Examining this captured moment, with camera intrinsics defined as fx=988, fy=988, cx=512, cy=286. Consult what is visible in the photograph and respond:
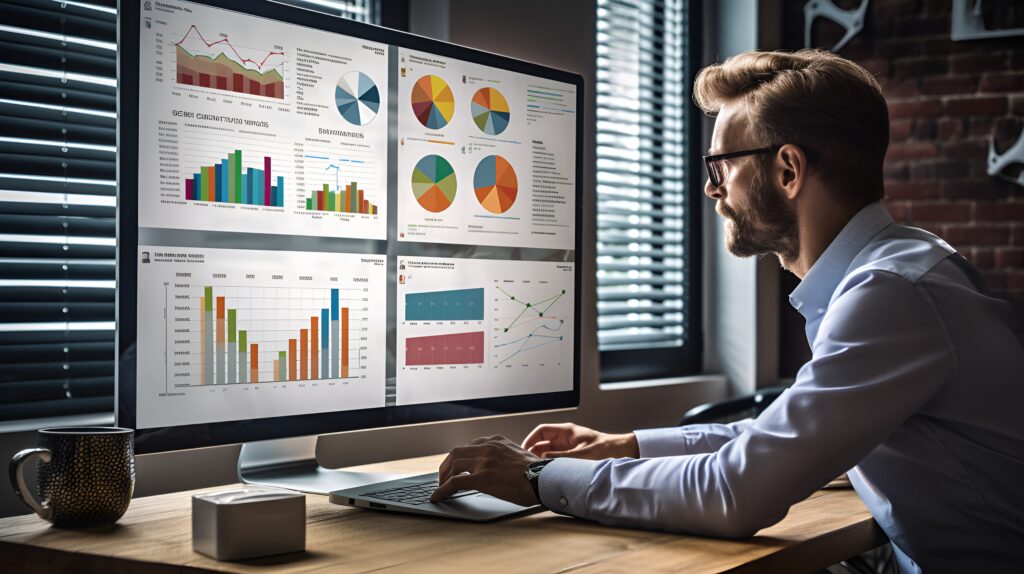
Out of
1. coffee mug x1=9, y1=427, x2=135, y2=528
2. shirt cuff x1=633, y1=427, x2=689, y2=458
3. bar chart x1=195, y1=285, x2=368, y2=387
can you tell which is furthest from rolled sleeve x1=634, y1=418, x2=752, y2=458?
coffee mug x1=9, y1=427, x2=135, y2=528

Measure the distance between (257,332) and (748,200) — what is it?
811mm

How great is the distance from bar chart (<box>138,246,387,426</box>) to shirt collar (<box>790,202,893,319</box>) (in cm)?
68

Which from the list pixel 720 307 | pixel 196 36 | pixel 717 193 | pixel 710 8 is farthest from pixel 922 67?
pixel 196 36

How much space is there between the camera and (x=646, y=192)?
3361 mm

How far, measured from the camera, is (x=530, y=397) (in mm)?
1830

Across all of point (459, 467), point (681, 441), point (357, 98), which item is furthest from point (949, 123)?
point (459, 467)

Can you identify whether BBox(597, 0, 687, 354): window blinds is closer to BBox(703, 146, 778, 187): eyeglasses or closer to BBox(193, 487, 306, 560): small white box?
BBox(703, 146, 778, 187): eyeglasses

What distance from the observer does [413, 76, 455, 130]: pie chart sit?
64.6 inches

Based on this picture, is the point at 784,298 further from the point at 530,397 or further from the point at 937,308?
the point at 937,308

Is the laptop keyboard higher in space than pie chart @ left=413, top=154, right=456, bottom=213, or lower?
lower

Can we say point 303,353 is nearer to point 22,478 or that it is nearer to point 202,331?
point 202,331

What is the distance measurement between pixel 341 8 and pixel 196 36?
38.6 inches

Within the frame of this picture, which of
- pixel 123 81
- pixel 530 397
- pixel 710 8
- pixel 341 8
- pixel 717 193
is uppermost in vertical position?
pixel 710 8

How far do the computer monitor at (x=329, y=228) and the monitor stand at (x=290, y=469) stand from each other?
0.26 feet
